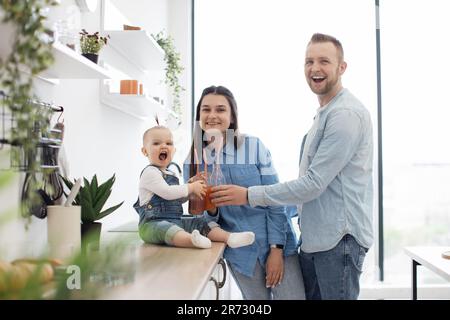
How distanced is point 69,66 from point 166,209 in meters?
0.56

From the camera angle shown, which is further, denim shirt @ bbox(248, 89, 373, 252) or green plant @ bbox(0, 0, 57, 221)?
denim shirt @ bbox(248, 89, 373, 252)

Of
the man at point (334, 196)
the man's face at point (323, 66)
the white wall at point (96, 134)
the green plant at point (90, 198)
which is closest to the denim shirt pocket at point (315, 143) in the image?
the man at point (334, 196)

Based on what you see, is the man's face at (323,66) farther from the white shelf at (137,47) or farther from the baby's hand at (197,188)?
the white shelf at (137,47)

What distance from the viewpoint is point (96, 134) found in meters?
2.05

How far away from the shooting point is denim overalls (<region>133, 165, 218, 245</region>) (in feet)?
5.31

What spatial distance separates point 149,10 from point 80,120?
1.54 meters

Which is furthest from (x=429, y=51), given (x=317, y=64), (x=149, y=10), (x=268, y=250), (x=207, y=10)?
(x=268, y=250)

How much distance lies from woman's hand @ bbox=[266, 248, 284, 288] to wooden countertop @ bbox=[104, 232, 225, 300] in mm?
185

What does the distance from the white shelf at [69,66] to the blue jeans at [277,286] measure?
2.56ft

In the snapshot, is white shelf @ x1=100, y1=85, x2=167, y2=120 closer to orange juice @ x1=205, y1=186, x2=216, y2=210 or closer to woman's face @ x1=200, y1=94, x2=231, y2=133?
woman's face @ x1=200, y1=94, x2=231, y2=133

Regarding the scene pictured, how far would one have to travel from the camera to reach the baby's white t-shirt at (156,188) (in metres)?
1.66

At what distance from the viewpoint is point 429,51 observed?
3939 mm

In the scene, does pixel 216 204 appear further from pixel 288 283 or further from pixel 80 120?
pixel 80 120

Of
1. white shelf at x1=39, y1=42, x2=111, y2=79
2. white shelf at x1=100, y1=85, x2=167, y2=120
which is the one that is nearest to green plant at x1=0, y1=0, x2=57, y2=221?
white shelf at x1=39, y1=42, x2=111, y2=79
